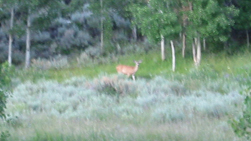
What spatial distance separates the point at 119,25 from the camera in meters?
31.8

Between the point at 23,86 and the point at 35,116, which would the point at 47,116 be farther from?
the point at 23,86

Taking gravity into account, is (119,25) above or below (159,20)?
below

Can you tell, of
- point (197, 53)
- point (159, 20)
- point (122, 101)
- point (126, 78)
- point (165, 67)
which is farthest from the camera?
point (165, 67)

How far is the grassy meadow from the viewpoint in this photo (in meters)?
7.72

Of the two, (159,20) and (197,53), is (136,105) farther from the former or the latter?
(197,53)

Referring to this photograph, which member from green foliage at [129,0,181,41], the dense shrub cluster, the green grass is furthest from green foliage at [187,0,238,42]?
the dense shrub cluster

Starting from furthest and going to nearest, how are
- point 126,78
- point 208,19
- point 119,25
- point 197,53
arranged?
point 119,25
point 197,53
point 208,19
point 126,78

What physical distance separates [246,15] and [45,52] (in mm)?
13865

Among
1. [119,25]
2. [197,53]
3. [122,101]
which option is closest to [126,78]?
[122,101]

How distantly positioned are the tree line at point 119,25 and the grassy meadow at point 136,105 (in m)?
1.94

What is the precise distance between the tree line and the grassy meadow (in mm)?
1937

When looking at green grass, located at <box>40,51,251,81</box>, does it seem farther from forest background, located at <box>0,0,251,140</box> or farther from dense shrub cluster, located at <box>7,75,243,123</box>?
dense shrub cluster, located at <box>7,75,243,123</box>

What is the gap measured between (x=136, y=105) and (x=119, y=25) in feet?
64.7

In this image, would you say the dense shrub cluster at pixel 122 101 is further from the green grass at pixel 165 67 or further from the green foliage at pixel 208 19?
the green foliage at pixel 208 19
